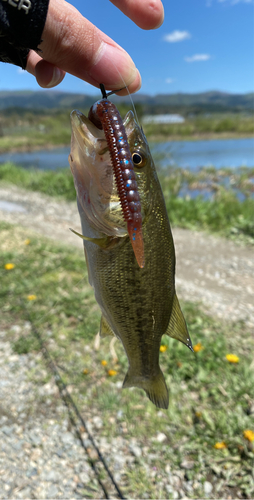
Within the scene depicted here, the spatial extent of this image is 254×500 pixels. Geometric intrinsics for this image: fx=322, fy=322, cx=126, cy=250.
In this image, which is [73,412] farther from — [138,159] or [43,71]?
[43,71]

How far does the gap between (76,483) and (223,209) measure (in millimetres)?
8186

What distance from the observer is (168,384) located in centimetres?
330

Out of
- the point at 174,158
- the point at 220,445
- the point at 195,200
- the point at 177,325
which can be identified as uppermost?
the point at 177,325

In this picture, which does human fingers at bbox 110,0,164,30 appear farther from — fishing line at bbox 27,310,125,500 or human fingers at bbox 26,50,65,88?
fishing line at bbox 27,310,125,500

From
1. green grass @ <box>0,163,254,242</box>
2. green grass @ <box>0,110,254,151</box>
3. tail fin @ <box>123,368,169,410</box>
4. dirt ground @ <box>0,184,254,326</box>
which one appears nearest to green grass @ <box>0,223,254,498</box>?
dirt ground @ <box>0,184,254,326</box>

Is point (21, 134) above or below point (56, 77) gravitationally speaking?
below

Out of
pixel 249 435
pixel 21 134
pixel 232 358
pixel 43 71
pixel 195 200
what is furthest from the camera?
pixel 21 134

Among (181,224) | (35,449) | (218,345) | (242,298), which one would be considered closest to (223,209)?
(181,224)

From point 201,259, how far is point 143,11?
5965 millimetres

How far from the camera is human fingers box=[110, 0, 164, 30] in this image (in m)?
1.34

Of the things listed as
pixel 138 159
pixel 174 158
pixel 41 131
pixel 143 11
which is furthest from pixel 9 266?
pixel 41 131

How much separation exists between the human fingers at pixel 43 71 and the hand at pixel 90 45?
23 cm

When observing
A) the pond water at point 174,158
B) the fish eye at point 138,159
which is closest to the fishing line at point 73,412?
the fish eye at point 138,159

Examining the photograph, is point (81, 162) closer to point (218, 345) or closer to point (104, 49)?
point (104, 49)
